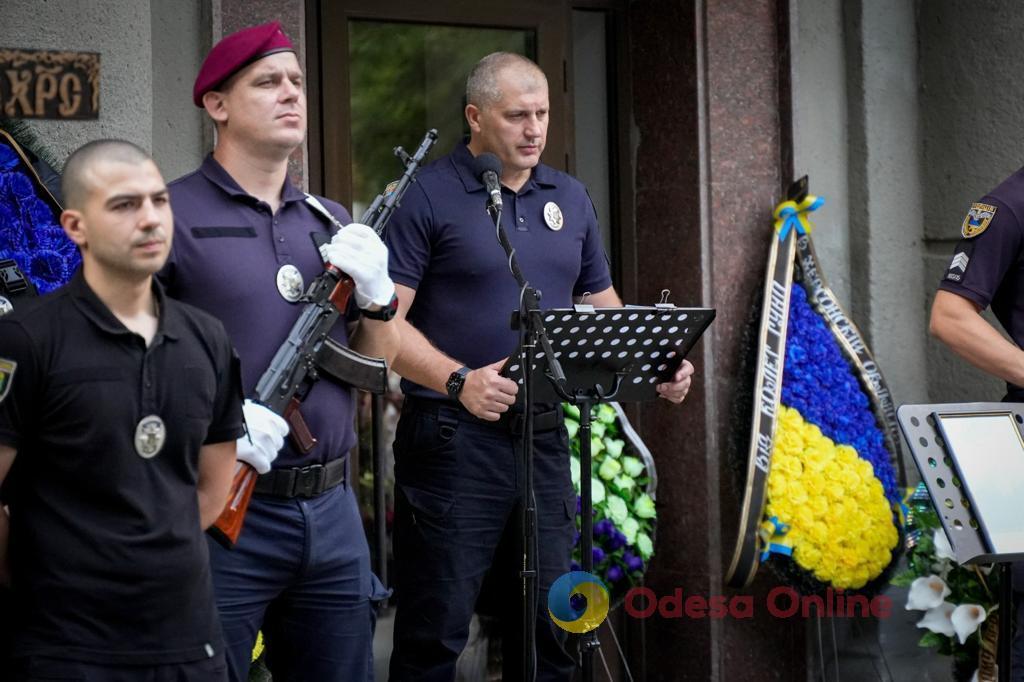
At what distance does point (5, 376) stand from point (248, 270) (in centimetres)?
80

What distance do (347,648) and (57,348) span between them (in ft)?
3.62

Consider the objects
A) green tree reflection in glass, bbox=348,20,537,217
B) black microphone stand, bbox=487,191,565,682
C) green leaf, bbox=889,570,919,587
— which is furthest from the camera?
green tree reflection in glass, bbox=348,20,537,217

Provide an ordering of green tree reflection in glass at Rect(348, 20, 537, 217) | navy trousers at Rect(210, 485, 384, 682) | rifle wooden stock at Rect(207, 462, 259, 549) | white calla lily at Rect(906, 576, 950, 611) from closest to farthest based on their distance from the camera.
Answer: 1. rifle wooden stock at Rect(207, 462, 259, 549)
2. navy trousers at Rect(210, 485, 384, 682)
3. white calla lily at Rect(906, 576, 950, 611)
4. green tree reflection in glass at Rect(348, 20, 537, 217)

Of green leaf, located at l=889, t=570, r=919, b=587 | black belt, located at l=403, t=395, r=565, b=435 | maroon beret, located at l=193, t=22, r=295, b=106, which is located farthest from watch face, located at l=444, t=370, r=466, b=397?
green leaf, located at l=889, t=570, r=919, b=587

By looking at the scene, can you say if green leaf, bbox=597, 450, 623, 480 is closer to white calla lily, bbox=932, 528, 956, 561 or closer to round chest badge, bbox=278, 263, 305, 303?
white calla lily, bbox=932, 528, 956, 561

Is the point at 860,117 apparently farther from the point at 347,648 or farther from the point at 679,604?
the point at 347,648

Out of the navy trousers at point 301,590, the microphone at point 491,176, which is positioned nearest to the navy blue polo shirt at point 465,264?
→ the microphone at point 491,176

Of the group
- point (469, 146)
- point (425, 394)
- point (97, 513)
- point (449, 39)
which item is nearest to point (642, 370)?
point (425, 394)

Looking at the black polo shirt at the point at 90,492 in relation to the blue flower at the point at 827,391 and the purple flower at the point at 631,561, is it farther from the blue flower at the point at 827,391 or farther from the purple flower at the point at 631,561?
the blue flower at the point at 827,391

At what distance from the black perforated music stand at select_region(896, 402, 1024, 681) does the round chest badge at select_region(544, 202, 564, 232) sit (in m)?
1.17

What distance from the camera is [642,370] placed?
3.80m

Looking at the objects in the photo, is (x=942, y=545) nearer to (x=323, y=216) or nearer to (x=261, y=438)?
(x=323, y=216)

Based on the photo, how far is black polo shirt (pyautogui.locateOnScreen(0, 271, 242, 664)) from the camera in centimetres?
259

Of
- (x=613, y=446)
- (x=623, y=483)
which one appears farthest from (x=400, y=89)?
(x=623, y=483)
